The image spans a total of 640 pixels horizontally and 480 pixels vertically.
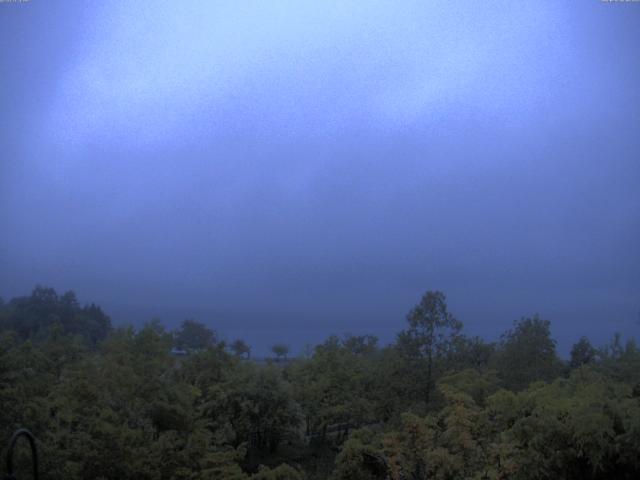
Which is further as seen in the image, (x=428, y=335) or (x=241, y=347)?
(x=241, y=347)

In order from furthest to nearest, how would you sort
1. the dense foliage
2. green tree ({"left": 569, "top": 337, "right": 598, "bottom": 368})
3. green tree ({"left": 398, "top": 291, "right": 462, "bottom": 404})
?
green tree ({"left": 569, "top": 337, "right": 598, "bottom": 368}) → green tree ({"left": 398, "top": 291, "right": 462, "bottom": 404}) → the dense foliage

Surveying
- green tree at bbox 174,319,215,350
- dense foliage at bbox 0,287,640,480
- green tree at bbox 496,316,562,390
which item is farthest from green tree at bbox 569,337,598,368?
green tree at bbox 174,319,215,350

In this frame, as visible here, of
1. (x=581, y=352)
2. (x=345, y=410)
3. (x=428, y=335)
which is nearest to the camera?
(x=428, y=335)

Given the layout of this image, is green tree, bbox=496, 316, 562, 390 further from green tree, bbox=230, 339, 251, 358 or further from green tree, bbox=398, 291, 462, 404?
green tree, bbox=230, 339, 251, 358

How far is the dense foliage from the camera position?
13.3 metres

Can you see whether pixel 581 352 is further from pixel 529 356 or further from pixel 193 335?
pixel 193 335

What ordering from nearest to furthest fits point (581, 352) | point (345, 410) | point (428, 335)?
point (428, 335) → point (345, 410) → point (581, 352)

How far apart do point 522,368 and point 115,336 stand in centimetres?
A: 1551

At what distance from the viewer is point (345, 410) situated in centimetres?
2789

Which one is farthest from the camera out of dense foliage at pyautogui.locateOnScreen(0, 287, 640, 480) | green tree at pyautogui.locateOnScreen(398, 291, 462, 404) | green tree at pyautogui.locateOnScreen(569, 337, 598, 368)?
green tree at pyautogui.locateOnScreen(569, 337, 598, 368)

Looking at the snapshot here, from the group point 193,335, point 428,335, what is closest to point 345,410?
point 428,335

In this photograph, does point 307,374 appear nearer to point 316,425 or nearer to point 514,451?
point 316,425

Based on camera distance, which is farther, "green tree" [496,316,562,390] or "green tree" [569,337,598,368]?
"green tree" [569,337,598,368]

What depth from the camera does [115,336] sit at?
69.9 feet
